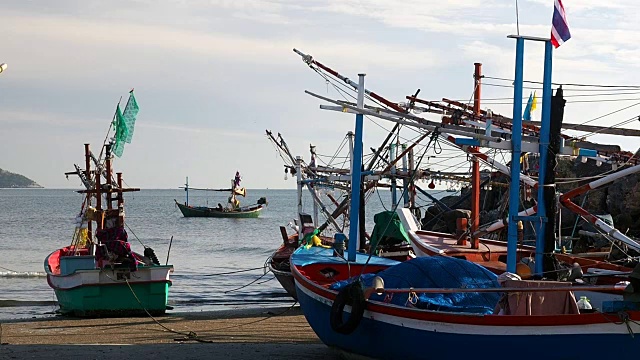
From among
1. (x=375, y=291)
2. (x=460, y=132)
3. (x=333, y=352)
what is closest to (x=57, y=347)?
(x=333, y=352)

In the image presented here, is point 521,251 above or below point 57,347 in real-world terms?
above

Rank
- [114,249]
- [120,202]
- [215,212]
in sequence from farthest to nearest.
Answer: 1. [215,212]
2. [120,202]
3. [114,249]

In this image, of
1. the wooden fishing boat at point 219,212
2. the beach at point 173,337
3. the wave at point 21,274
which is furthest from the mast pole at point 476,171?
the wooden fishing boat at point 219,212

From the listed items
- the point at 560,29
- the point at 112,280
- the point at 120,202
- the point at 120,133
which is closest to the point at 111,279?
the point at 112,280

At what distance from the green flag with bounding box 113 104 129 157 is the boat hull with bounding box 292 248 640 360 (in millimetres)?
12844

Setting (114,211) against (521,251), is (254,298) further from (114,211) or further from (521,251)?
(521,251)

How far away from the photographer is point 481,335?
11.5 metres

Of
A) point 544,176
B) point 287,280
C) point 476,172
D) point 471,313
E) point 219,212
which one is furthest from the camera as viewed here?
point 219,212

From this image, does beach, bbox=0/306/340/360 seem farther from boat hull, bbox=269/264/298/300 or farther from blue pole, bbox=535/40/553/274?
blue pole, bbox=535/40/553/274

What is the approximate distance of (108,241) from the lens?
2348 cm

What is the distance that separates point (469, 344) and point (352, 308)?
86.2 inches

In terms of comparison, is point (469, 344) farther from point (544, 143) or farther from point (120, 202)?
point (120, 202)

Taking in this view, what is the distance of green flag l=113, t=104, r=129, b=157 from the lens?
25847mm

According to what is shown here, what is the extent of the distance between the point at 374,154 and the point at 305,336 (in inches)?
383
